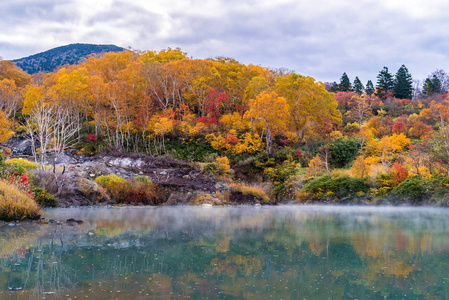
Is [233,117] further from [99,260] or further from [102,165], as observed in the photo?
[99,260]

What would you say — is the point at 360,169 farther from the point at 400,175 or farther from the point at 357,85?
the point at 357,85

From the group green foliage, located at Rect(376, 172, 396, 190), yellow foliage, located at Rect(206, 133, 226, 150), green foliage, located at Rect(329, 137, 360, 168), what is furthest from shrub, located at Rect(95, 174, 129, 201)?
green foliage, located at Rect(329, 137, 360, 168)

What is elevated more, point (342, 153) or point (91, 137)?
point (91, 137)

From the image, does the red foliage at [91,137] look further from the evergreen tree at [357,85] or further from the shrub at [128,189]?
the evergreen tree at [357,85]

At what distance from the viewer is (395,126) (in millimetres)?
43281

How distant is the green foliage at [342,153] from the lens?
3572 cm

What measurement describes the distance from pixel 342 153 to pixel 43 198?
Result: 2567cm

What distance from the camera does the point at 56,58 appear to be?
14888cm

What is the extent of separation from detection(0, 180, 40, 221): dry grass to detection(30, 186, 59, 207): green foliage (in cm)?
475

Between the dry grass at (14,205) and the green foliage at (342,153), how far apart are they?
2656 cm

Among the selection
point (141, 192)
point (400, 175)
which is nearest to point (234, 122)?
point (141, 192)

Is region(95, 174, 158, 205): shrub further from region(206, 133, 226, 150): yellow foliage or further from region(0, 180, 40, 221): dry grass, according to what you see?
region(206, 133, 226, 150): yellow foliage

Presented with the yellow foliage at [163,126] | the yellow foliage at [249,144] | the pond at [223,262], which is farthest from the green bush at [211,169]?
the pond at [223,262]

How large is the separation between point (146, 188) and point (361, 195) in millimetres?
13917
